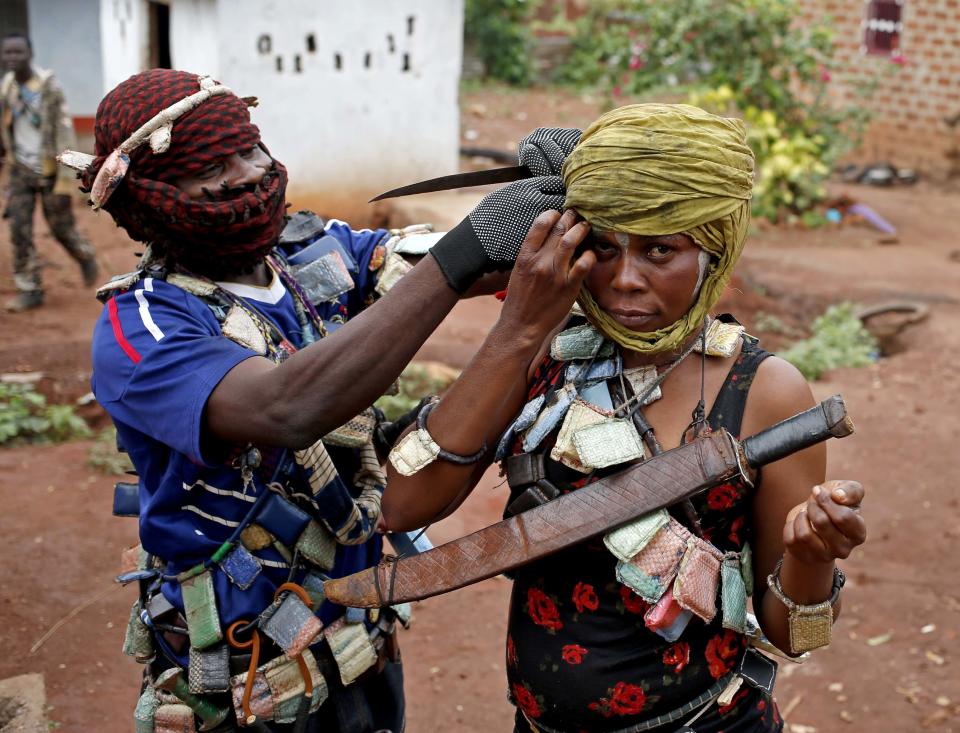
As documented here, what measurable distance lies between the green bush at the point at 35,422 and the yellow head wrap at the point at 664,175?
5565mm

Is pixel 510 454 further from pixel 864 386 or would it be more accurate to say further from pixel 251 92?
pixel 251 92

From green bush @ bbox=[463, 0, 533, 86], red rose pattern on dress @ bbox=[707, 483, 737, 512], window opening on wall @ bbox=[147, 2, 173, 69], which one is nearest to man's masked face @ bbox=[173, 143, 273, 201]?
red rose pattern on dress @ bbox=[707, 483, 737, 512]

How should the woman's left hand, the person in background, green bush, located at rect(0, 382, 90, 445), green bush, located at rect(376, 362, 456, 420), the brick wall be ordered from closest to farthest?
the woman's left hand
green bush, located at rect(0, 382, 90, 445)
green bush, located at rect(376, 362, 456, 420)
the person in background
the brick wall

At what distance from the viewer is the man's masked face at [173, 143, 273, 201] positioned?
222cm

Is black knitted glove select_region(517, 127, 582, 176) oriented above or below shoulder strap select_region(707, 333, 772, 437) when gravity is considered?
above

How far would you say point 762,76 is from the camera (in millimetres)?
12469

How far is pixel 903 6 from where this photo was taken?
46.9 feet

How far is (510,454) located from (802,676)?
2.90m

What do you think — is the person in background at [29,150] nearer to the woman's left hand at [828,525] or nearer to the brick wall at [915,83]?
the woman's left hand at [828,525]

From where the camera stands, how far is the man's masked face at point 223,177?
2.22 metres

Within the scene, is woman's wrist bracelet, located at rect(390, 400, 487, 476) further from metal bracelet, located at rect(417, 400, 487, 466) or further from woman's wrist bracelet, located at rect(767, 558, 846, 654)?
woman's wrist bracelet, located at rect(767, 558, 846, 654)

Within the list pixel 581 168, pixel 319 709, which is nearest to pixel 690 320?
pixel 581 168

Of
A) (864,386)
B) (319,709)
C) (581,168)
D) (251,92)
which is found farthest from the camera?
(251,92)

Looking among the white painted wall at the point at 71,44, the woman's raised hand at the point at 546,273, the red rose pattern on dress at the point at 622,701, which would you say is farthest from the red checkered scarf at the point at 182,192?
the white painted wall at the point at 71,44
